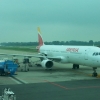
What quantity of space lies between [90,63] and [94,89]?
22.7 feet

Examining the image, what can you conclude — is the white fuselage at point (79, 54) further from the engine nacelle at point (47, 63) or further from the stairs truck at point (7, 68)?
the stairs truck at point (7, 68)

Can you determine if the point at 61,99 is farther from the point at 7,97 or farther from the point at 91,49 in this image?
the point at 91,49

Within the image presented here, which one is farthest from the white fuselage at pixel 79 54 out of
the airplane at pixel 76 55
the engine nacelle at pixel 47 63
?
the engine nacelle at pixel 47 63

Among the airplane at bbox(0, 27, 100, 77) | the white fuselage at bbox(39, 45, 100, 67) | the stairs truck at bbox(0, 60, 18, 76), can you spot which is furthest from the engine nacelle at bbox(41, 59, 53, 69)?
the stairs truck at bbox(0, 60, 18, 76)

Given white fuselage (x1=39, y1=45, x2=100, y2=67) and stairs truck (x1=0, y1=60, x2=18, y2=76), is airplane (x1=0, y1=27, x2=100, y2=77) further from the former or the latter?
stairs truck (x1=0, y1=60, x2=18, y2=76)

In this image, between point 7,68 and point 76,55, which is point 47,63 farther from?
point 7,68

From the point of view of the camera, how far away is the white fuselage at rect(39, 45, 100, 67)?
23.4 metres

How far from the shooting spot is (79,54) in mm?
25859

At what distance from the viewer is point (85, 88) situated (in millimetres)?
17344

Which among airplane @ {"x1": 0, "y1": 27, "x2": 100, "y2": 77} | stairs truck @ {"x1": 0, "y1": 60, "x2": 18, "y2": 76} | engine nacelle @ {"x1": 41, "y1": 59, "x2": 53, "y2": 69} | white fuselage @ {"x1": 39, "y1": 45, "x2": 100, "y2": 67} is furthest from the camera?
engine nacelle @ {"x1": 41, "y1": 59, "x2": 53, "y2": 69}

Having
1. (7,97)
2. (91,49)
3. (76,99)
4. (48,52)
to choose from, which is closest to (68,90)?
(76,99)

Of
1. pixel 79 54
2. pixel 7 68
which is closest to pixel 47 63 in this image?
pixel 79 54

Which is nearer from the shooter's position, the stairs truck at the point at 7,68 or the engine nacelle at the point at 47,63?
the stairs truck at the point at 7,68

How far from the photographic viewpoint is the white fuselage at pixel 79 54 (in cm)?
2339
